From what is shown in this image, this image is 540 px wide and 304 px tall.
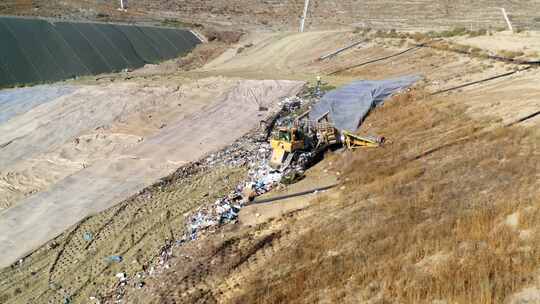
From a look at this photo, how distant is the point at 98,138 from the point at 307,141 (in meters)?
10.6

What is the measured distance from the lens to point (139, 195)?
18.8 metres

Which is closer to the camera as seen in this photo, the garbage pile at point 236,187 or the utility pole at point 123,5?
the garbage pile at point 236,187

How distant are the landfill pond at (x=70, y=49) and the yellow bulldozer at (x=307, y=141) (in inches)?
796

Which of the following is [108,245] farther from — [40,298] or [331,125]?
[331,125]

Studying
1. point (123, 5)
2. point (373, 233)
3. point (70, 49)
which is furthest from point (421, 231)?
point (123, 5)

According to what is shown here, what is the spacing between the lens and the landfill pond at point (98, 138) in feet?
60.4

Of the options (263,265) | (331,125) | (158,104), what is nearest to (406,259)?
(263,265)

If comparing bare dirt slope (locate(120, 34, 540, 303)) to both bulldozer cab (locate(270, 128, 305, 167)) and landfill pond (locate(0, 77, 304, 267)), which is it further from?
landfill pond (locate(0, 77, 304, 267))

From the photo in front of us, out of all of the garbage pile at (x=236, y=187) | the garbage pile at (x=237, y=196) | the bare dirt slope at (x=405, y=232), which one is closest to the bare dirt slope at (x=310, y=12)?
the garbage pile at (x=236, y=187)

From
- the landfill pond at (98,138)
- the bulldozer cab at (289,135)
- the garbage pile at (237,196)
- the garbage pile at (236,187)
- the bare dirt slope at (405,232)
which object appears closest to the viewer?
the bare dirt slope at (405,232)

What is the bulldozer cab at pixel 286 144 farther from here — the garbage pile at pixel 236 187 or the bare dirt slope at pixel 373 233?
the bare dirt slope at pixel 373 233

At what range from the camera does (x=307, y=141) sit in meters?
18.9

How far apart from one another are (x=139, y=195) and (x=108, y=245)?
3.10 metres

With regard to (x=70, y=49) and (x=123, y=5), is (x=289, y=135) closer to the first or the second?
(x=70, y=49)
